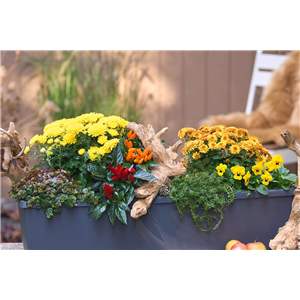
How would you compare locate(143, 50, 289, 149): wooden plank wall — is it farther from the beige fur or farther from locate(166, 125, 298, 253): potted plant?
locate(166, 125, 298, 253): potted plant

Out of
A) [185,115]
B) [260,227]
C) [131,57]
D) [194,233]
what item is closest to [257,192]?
[260,227]

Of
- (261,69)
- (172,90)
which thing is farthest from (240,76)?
(172,90)

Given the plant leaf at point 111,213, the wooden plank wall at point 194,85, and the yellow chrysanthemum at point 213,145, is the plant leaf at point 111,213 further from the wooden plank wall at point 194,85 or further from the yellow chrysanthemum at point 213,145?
the wooden plank wall at point 194,85

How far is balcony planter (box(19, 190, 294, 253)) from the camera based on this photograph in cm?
142

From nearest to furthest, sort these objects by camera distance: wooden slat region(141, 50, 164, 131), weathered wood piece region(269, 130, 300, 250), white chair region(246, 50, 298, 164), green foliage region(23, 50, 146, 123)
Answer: weathered wood piece region(269, 130, 300, 250)
green foliage region(23, 50, 146, 123)
white chair region(246, 50, 298, 164)
wooden slat region(141, 50, 164, 131)

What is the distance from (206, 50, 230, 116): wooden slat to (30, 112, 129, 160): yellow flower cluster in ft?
6.64

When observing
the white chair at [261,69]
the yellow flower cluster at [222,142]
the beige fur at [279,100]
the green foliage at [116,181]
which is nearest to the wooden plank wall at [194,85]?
the white chair at [261,69]

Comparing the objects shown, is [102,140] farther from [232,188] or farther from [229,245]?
[229,245]

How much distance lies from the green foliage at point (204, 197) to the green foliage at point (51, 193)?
35 centimetres

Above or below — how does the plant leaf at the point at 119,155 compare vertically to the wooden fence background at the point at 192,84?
below

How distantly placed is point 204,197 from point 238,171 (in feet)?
0.63

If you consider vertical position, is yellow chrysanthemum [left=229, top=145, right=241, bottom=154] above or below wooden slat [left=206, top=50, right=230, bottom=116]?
below

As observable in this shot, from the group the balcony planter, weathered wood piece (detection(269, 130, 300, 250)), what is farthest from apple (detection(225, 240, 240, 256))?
weathered wood piece (detection(269, 130, 300, 250))

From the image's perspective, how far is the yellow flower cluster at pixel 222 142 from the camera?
1.46 m
